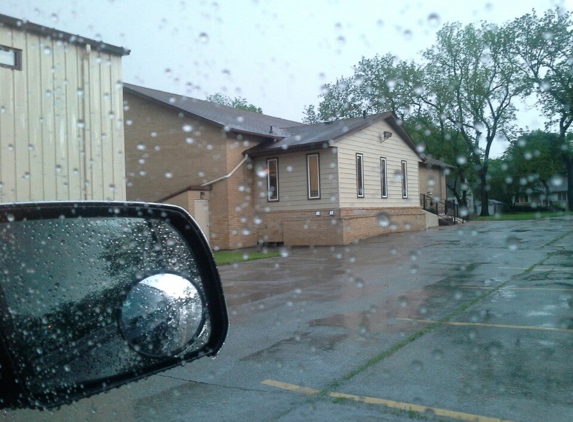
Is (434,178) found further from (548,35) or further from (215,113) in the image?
(215,113)

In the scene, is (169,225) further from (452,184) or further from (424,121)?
(452,184)

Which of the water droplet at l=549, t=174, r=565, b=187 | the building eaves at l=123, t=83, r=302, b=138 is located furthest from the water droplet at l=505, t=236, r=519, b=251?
the water droplet at l=549, t=174, r=565, b=187

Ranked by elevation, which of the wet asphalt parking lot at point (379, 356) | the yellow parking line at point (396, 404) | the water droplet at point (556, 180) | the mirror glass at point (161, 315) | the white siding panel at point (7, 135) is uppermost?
the water droplet at point (556, 180)

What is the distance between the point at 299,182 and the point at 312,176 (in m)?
0.52

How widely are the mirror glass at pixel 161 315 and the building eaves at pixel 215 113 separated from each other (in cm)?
1688

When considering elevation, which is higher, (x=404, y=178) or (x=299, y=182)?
(x=404, y=178)

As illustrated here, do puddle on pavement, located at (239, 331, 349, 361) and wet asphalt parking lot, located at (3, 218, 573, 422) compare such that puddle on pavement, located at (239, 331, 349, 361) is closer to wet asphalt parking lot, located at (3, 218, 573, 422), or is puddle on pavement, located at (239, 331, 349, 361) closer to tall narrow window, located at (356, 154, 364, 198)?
wet asphalt parking lot, located at (3, 218, 573, 422)

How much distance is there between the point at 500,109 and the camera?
30281 mm

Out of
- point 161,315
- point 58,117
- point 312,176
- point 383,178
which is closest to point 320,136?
point 312,176

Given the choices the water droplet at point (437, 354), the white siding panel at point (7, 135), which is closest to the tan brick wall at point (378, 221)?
the water droplet at point (437, 354)

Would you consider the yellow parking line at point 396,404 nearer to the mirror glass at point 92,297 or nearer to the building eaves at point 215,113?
the mirror glass at point 92,297

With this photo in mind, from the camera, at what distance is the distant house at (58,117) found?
17.2 ft

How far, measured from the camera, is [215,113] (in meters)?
20.6

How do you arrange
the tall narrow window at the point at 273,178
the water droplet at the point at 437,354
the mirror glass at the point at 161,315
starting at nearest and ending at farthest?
the mirror glass at the point at 161,315, the water droplet at the point at 437,354, the tall narrow window at the point at 273,178
